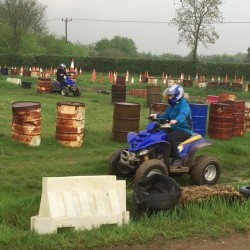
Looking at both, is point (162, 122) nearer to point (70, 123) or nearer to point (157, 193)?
point (157, 193)

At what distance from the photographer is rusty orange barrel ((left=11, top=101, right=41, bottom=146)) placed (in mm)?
10055

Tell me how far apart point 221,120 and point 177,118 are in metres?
4.68

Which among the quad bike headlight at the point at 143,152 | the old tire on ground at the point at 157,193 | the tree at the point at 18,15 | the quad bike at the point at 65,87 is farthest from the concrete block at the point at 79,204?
→ the tree at the point at 18,15

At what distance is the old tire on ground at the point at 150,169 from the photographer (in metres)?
7.29

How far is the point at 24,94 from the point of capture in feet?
73.5

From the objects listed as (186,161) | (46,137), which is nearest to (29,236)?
(186,161)

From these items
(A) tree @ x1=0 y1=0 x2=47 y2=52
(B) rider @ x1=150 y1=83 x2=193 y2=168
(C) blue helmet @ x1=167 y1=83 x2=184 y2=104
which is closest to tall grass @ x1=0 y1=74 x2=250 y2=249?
(B) rider @ x1=150 y1=83 x2=193 y2=168

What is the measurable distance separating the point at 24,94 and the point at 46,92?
1.17 meters

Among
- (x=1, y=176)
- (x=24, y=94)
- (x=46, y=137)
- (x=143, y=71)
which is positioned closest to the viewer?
(x=1, y=176)

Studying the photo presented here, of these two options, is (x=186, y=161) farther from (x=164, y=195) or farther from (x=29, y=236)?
(x=29, y=236)

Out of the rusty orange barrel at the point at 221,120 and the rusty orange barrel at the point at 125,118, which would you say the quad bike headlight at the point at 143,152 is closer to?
the rusty orange barrel at the point at 125,118

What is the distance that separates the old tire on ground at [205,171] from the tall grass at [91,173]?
0.38m

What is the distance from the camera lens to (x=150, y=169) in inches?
290

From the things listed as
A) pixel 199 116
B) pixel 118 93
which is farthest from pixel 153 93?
pixel 199 116
